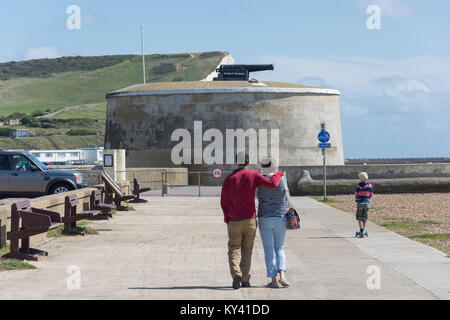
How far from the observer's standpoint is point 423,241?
16.1m

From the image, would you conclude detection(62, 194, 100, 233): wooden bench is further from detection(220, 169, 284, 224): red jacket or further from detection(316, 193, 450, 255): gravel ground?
detection(316, 193, 450, 255): gravel ground

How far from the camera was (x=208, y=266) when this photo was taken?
12.5m

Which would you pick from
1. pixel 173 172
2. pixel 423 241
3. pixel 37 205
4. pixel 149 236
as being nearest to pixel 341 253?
pixel 423 241

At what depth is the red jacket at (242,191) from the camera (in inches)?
409

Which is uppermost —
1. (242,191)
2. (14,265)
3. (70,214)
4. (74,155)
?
(74,155)

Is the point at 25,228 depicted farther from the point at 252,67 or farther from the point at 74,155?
the point at 74,155

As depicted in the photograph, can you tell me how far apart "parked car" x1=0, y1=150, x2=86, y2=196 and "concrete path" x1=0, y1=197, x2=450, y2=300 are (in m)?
5.10

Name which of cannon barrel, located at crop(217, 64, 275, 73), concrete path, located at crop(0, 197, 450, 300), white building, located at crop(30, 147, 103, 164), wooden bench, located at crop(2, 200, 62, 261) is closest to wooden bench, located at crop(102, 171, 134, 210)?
concrete path, located at crop(0, 197, 450, 300)

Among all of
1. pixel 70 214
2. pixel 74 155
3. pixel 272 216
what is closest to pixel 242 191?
pixel 272 216

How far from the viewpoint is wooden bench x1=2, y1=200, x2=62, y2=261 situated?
12258 millimetres

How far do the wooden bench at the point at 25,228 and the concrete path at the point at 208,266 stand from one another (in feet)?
1.27

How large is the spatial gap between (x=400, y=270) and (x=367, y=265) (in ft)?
2.32

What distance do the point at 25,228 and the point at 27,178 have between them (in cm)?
1208

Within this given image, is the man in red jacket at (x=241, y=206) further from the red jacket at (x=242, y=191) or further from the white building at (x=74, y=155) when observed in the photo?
the white building at (x=74, y=155)
